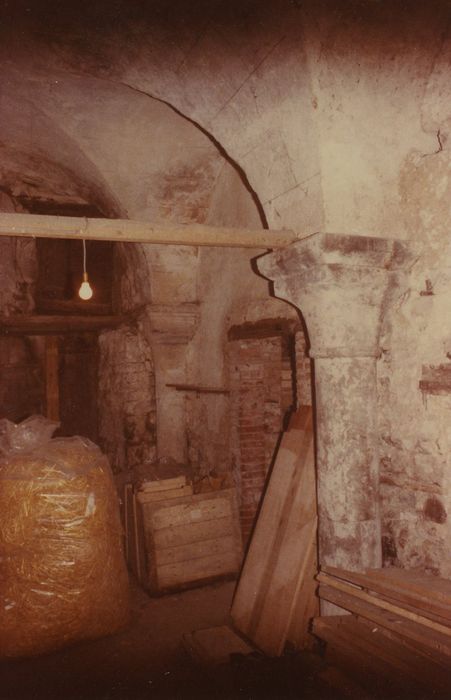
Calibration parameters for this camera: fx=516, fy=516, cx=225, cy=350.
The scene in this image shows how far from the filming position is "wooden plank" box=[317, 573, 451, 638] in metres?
2.54

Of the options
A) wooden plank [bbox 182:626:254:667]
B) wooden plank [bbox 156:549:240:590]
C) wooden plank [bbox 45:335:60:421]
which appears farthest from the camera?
wooden plank [bbox 45:335:60:421]

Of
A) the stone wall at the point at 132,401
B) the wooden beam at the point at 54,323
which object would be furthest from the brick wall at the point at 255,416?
the wooden beam at the point at 54,323

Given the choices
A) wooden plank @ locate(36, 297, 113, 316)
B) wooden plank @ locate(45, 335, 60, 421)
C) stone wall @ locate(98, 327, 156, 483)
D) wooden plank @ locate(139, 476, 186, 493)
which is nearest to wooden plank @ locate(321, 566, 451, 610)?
wooden plank @ locate(139, 476, 186, 493)

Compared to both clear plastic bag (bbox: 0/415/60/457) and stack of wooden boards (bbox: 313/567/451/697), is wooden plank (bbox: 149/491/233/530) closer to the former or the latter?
clear plastic bag (bbox: 0/415/60/457)

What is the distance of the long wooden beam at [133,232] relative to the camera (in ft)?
8.92

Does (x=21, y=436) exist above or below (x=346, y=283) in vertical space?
below

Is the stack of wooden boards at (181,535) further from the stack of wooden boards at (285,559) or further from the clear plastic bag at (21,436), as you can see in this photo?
the clear plastic bag at (21,436)

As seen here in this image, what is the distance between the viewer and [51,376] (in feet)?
27.1

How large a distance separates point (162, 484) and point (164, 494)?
0.38ft

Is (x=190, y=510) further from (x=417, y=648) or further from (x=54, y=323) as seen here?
(x=54, y=323)

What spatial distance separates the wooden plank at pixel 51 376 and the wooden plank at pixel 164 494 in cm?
384

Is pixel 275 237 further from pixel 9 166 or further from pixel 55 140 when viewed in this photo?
pixel 9 166

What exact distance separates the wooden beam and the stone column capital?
14.5 feet

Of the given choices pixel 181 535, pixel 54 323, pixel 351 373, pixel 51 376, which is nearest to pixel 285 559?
pixel 181 535
